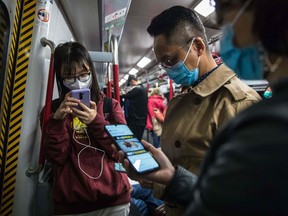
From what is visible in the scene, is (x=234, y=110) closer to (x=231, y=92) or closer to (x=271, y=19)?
(x=231, y=92)

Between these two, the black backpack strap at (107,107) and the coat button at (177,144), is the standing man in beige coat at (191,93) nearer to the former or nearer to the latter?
the coat button at (177,144)

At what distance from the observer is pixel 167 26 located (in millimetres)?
1256

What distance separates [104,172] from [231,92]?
0.83 m

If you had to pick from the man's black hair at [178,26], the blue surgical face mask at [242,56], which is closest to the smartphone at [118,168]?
the man's black hair at [178,26]

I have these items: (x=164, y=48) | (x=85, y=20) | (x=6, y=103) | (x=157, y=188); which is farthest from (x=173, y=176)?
(x=85, y=20)

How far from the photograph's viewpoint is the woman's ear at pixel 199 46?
49.1 inches

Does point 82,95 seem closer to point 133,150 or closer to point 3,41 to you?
point 133,150

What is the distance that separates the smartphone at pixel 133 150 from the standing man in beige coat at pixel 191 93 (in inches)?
4.2

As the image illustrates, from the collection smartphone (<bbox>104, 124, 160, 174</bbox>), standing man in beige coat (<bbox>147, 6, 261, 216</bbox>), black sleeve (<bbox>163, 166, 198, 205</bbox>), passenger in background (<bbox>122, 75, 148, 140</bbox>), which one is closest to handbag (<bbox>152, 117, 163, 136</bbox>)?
passenger in background (<bbox>122, 75, 148, 140</bbox>)

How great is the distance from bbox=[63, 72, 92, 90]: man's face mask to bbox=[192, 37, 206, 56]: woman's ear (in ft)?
2.24

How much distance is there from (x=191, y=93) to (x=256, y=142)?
2.59 ft

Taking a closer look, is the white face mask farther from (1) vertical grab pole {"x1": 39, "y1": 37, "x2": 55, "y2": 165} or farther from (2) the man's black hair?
(2) the man's black hair

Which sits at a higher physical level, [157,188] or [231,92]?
[231,92]

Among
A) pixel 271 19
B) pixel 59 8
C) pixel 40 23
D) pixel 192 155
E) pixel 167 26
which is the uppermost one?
pixel 59 8
